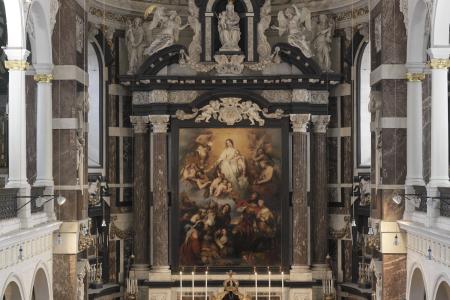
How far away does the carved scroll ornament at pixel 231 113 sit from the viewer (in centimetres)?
3012

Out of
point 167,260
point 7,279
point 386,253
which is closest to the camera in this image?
point 7,279

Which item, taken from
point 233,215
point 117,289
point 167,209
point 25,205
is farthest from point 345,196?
point 25,205

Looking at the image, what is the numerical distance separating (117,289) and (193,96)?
237 inches

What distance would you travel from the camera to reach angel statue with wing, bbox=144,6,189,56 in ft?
98.3

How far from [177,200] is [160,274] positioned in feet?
7.12

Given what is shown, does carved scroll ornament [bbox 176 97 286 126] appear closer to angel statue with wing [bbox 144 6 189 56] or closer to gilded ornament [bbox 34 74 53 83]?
angel statue with wing [bbox 144 6 189 56]

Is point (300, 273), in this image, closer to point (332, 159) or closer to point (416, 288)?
point (332, 159)

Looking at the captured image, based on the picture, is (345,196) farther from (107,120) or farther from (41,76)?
(41,76)

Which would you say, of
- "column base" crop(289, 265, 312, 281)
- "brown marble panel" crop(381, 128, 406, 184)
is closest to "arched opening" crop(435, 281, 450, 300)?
"brown marble panel" crop(381, 128, 406, 184)

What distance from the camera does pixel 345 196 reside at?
3091 cm

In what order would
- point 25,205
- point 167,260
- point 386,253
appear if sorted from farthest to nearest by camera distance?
point 167,260, point 386,253, point 25,205

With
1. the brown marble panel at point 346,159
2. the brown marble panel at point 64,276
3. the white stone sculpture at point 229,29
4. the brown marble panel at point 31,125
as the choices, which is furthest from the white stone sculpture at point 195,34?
the brown marble panel at point 64,276

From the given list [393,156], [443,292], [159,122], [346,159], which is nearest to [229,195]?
[159,122]

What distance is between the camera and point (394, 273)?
2464cm
